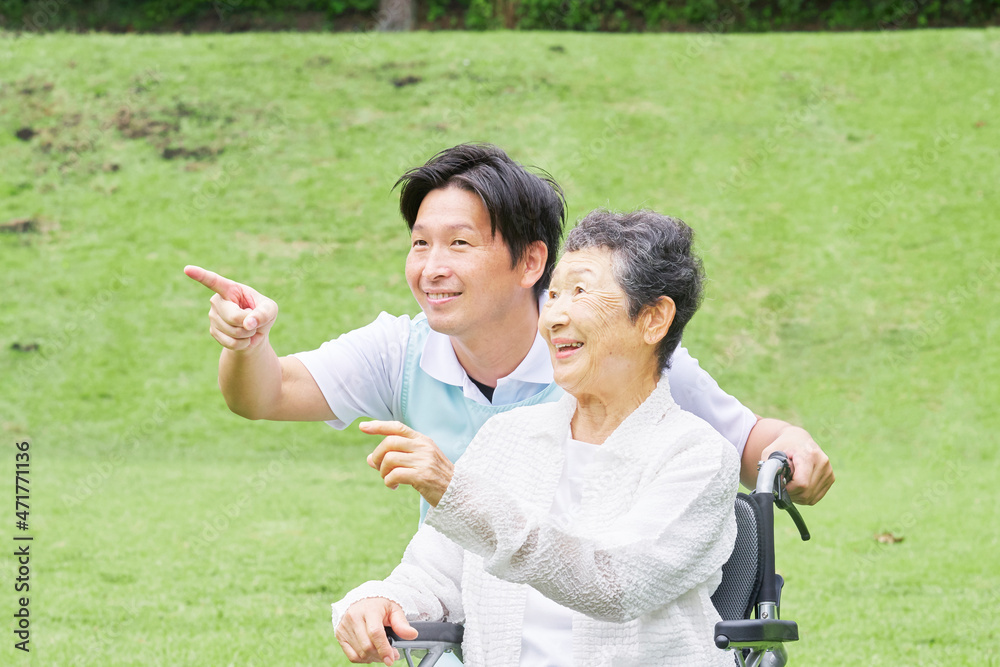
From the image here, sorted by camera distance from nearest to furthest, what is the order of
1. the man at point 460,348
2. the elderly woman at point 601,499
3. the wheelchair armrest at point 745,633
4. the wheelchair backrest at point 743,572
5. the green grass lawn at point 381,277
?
1. the elderly woman at point 601,499
2. the wheelchair armrest at point 745,633
3. the wheelchair backrest at point 743,572
4. the man at point 460,348
5. the green grass lawn at point 381,277

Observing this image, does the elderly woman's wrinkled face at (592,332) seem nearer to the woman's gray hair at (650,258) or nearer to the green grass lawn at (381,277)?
the woman's gray hair at (650,258)

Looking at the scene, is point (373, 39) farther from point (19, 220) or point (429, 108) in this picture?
point (19, 220)

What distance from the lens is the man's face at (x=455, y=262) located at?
7.62 ft

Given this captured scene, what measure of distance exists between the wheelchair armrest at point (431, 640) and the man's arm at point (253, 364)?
2.20ft

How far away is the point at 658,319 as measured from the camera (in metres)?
1.90

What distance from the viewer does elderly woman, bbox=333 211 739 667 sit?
162cm

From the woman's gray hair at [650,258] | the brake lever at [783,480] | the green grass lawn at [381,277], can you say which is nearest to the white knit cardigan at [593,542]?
the woman's gray hair at [650,258]

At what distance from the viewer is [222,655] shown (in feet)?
13.7

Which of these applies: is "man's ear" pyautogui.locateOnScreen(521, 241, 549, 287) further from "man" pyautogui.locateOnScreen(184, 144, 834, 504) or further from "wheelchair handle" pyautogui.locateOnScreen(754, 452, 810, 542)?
"wheelchair handle" pyautogui.locateOnScreen(754, 452, 810, 542)

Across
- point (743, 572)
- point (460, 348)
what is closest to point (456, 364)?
point (460, 348)

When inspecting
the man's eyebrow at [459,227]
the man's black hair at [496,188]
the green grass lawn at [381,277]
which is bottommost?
the green grass lawn at [381,277]

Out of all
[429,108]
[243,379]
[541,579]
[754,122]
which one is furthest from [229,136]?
[541,579]

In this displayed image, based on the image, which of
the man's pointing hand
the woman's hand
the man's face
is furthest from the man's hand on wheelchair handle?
the man's face

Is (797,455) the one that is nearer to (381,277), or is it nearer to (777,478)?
(777,478)
